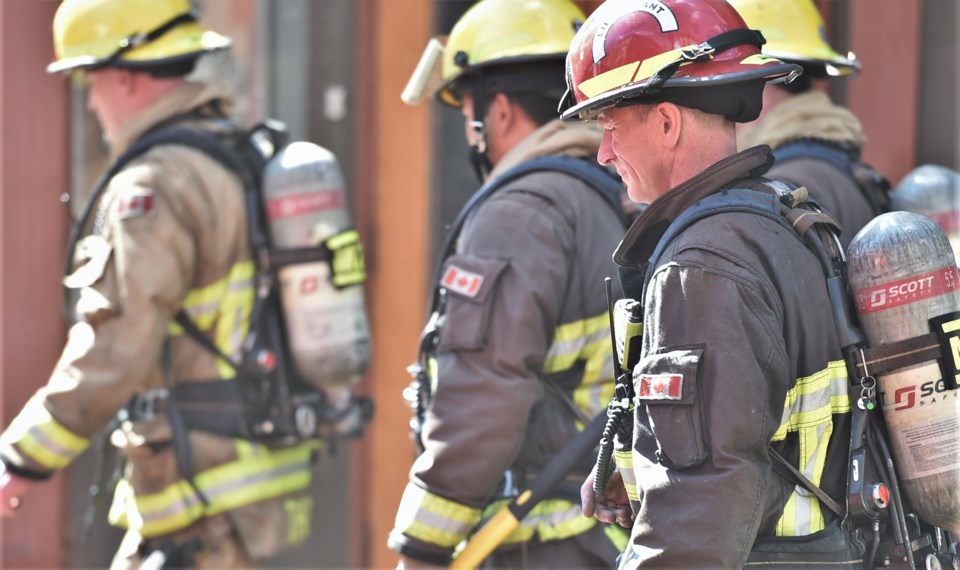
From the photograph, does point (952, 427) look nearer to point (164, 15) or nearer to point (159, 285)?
point (159, 285)

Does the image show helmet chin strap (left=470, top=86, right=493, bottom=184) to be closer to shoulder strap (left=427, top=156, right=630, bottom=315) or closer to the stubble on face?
shoulder strap (left=427, top=156, right=630, bottom=315)

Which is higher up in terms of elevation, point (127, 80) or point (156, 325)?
point (127, 80)

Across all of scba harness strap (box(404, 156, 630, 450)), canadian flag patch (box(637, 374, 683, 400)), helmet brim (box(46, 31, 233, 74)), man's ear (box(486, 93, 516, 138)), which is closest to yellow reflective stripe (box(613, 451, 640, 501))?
canadian flag patch (box(637, 374, 683, 400))

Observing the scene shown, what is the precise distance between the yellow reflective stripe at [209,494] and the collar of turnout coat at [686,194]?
202 cm

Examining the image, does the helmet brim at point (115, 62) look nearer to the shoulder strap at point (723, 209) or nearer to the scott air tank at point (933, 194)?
the scott air tank at point (933, 194)

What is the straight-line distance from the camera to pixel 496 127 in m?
3.29

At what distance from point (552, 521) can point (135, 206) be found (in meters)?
1.58

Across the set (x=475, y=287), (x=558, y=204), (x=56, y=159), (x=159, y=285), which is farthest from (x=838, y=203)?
(x=56, y=159)

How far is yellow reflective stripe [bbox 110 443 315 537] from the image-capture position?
3809mm

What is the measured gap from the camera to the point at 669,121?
2.14 metres

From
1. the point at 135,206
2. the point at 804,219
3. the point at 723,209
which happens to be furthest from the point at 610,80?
the point at 135,206

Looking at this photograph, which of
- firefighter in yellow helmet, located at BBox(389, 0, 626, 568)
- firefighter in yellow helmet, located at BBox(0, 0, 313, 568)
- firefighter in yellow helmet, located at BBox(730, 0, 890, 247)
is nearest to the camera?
firefighter in yellow helmet, located at BBox(389, 0, 626, 568)

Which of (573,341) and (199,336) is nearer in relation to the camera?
(573,341)

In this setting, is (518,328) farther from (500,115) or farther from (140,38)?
(140,38)
